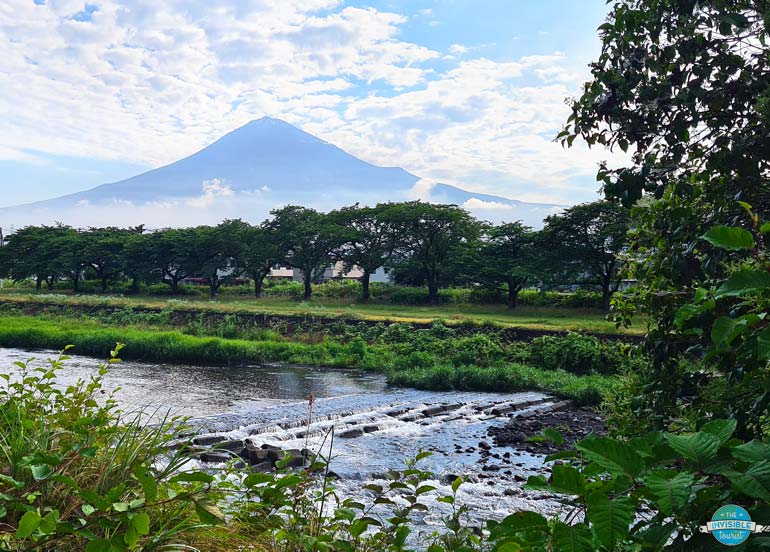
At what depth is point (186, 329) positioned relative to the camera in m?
26.3

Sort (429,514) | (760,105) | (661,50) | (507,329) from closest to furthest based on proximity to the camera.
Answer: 1. (760,105)
2. (661,50)
3. (429,514)
4. (507,329)

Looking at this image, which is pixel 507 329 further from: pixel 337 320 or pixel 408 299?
pixel 408 299

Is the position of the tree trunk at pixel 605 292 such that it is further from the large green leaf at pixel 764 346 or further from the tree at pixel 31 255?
the tree at pixel 31 255

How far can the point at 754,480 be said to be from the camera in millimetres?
1205

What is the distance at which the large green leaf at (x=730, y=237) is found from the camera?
1.43 metres

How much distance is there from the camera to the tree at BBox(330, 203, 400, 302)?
145ft

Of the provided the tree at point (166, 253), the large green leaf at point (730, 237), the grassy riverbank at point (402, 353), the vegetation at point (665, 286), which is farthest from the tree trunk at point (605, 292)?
the large green leaf at point (730, 237)

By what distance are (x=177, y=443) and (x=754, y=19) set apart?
8422 millimetres

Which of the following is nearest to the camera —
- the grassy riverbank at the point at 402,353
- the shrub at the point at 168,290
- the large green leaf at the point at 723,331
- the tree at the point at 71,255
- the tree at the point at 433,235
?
the large green leaf at the point at 723,331

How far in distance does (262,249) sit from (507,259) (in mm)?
19471

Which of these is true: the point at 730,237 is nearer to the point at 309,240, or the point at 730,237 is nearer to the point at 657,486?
the point at 657,486

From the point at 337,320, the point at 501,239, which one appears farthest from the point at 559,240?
the point at 337,320

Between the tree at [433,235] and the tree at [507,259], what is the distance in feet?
9.80

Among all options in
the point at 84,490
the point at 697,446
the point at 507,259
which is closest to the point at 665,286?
the point at 697,446
